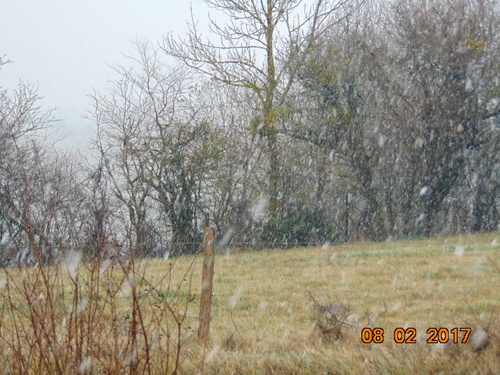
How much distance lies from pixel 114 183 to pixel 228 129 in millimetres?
4368

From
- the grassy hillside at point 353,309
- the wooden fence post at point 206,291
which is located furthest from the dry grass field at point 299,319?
the wooden fence post at point 206,291

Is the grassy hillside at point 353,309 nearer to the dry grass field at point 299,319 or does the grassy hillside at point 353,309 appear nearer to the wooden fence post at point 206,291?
the dry grass field at point 299,319

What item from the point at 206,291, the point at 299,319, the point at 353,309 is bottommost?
the point at 299,319

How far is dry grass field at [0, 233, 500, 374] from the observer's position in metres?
4.80
